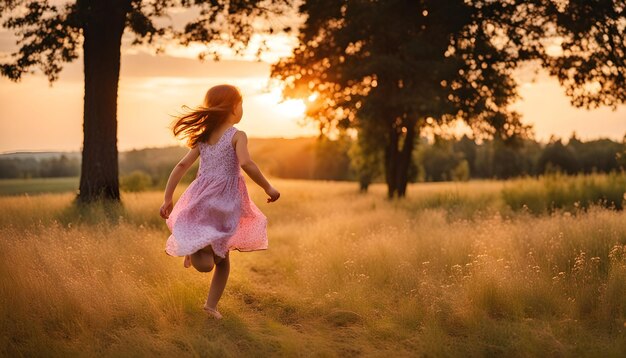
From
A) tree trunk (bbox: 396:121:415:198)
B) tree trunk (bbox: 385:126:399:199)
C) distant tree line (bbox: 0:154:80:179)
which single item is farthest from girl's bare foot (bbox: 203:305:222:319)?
distant tree line (bbox: 0:154:80:179)

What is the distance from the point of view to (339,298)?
19.3 ft

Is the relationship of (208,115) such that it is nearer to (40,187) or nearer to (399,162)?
(399,162)

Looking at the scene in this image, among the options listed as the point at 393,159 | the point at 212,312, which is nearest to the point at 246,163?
the point at 212,312

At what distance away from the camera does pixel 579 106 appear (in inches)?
598

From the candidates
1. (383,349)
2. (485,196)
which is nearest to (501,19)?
(485,196)

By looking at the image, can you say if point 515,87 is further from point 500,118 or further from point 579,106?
point 579,106

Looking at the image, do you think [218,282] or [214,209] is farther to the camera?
[218,282]

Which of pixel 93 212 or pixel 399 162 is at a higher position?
pixel 399 162

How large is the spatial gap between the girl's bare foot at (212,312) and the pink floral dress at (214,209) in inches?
23.8

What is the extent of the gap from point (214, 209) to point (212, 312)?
1.02 metres

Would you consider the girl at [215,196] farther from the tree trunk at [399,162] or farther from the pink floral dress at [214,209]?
the tree trunk at [399,162]

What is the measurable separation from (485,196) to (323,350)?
13.7m

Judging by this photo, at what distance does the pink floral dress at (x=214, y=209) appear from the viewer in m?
4.87

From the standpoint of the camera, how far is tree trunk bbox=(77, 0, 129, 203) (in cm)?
1184
